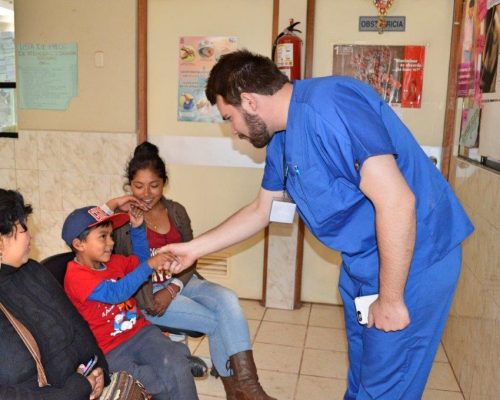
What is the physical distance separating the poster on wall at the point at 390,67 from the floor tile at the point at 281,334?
59.7 inches

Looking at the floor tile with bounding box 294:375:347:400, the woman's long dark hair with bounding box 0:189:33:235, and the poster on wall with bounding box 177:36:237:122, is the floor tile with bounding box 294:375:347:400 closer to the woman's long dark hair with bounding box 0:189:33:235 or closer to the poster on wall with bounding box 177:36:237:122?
the woman's long dark hair with bounding box 0:189:33:235

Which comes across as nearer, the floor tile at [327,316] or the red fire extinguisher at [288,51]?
the red fire extinguisher at [288,51]

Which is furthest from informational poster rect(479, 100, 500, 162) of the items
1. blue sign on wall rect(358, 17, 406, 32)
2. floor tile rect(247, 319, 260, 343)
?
floor tile rect(247, 319, 260, 343)

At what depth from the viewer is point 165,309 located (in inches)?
81.4

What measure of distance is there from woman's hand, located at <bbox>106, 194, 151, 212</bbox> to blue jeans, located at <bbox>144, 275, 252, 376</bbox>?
424mm

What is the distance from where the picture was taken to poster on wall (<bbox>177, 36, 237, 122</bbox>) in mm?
3307

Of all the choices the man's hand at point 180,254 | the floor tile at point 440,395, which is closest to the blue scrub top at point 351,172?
the man's hand at point 180,254

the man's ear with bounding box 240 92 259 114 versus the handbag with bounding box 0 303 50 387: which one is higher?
the man's ear with bounding box 240 92 259 114

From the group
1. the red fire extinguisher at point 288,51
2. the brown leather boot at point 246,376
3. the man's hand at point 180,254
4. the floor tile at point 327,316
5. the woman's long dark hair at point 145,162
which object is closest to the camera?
the man's hand at point 180,254

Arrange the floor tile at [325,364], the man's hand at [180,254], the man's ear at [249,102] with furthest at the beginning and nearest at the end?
the floor tile at [325,364] → the man's hand at [180,254] → the man's ear at [249,102]

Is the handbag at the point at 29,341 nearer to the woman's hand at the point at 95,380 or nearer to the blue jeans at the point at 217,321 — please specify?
the woman's hand at the point at 95,380

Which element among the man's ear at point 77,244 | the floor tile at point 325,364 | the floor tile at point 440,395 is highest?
the man's ear at point 77,244

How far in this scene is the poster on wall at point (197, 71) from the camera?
3307mm

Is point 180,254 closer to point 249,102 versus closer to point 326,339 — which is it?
point 249,102
